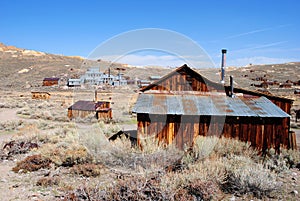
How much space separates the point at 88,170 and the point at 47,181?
3.75 ft

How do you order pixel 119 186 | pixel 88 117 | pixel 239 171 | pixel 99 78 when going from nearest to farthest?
pixel 119 186, pixel 239 171, pixel 88 117, pixel 99 78

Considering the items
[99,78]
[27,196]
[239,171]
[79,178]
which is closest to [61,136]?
[79,178]

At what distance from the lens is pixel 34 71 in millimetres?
66312

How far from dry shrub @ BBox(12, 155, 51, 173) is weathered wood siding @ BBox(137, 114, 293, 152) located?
304 cm

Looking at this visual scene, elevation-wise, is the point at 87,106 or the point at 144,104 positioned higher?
the point at 144,104

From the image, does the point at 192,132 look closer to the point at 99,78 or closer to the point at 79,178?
the point at 79,178

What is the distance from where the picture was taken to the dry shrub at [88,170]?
22.7ft

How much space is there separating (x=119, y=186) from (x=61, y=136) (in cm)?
720

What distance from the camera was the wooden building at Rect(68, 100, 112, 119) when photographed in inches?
707

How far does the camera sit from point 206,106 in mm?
8594

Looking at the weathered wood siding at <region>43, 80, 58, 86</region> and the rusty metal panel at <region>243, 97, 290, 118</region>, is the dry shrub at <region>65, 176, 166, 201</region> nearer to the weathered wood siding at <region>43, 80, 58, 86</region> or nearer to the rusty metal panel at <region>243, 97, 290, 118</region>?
the rusty metal panel at <region>243, 97, 290, 118</region>

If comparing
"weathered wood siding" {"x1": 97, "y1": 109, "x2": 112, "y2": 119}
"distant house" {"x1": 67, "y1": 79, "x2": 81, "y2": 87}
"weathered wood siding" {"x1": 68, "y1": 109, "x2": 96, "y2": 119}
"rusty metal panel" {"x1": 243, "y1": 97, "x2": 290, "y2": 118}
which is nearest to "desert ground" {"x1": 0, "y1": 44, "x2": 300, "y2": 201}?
"rusty metal panel" {"x1": 243, "y1": 97, "x2": 290, "y2": 118}

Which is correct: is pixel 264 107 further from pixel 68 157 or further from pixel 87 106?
pixel 87 106

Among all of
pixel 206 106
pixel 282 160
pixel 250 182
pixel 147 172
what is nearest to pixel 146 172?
pixel 147 172
